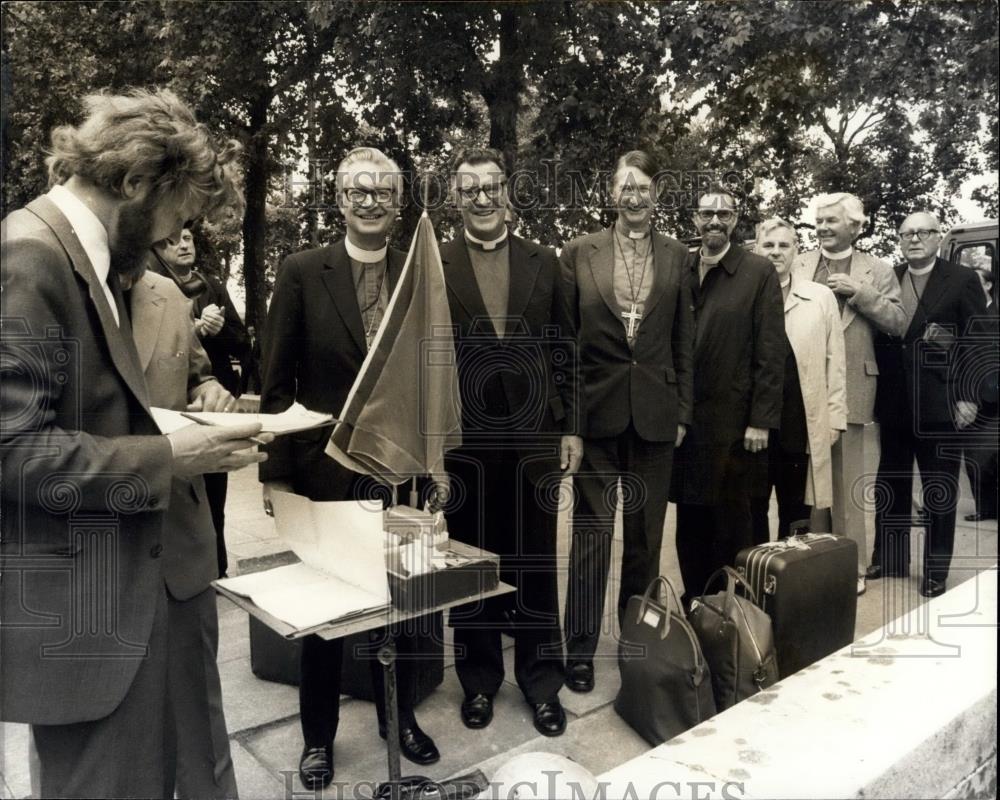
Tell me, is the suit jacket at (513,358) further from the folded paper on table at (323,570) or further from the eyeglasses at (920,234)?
the eyeglasses at (920,234)

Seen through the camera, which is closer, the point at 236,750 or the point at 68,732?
the point at 68,732

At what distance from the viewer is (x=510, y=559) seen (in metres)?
3.05

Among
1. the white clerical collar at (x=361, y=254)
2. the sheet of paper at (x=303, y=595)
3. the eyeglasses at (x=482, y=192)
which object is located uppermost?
the eyeglasses at (x=482, y=192)

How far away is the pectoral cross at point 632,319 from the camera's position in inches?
131

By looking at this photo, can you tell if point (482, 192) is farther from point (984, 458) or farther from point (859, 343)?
point (984, 458)

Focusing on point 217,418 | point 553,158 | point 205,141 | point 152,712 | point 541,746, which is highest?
point 553,158

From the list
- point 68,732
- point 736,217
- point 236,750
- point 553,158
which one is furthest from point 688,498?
point 68,732

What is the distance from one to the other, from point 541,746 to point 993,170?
3729 mm

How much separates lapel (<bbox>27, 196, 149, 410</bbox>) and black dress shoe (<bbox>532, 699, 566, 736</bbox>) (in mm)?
1906

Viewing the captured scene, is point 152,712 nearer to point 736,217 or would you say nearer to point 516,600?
point 516,600

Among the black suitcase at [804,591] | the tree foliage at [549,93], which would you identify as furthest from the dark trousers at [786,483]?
the tree foliage at [549,93]

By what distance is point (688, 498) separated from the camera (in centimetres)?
385

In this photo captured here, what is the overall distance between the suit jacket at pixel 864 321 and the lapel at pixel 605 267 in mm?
1515

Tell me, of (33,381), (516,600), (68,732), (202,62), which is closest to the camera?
(33,381)
